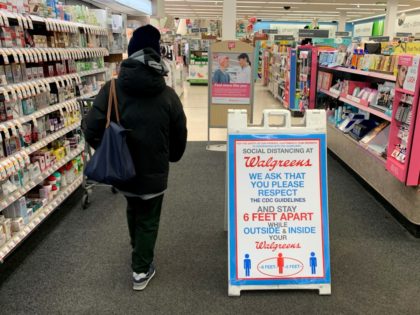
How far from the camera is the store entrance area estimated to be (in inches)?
100.0

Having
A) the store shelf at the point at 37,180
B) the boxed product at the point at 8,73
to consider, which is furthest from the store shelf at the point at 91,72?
the boxed product at the point at 8,73

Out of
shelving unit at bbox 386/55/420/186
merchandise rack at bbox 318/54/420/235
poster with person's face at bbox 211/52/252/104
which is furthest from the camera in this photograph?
poster with person's face at bbox 211/52/252/104

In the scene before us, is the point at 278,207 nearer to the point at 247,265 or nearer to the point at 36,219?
the point at 247,265

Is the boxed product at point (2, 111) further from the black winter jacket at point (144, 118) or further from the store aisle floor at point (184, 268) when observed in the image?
the store aisle floor at point (184, 268)

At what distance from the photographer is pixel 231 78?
623cm

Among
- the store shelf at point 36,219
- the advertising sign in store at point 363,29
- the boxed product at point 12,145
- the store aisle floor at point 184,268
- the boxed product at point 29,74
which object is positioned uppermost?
the advertising sign in store at point 363,29

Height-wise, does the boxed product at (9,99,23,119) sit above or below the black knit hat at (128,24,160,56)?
below

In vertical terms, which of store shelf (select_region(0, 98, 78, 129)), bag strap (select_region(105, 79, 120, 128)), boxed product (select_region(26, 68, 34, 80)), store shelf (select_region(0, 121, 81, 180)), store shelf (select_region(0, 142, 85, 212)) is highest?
boxed product (select_region(26, 68, 34, 80))

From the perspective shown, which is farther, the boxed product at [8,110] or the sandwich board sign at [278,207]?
the boxed product at [8,110]

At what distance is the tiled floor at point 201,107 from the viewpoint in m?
7.48

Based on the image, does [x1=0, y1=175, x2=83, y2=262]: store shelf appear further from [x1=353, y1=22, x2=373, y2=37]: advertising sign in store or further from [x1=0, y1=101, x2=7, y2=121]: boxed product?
[x1=353, y1=22, x2=373, y2=37]: advertising sign in store

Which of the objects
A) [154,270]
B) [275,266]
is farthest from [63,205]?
[275,266]

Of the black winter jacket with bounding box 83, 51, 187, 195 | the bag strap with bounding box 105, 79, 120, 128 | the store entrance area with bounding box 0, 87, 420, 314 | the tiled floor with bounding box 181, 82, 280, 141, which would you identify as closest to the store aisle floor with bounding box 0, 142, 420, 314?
the store entrance area with bounding box 0, 87, 420, 314

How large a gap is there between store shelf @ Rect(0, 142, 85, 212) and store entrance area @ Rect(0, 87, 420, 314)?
19.7 inches
